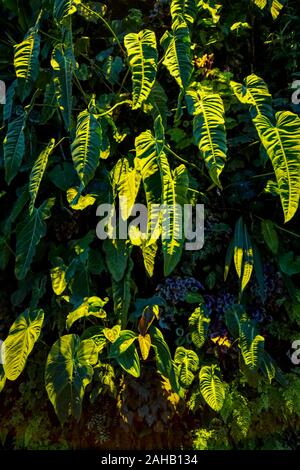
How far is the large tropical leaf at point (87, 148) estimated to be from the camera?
154 cm

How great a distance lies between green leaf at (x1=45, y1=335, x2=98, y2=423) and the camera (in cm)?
154

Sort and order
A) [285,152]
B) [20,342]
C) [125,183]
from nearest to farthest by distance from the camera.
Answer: [285,152] < [20,342] < [125,183]

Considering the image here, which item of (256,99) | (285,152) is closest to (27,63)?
(256,99)

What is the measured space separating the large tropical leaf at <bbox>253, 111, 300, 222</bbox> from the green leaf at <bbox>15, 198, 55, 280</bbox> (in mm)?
802

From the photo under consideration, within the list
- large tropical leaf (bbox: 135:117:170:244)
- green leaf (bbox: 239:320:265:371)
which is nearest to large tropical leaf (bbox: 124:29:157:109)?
large tropical leaf (bbox: 135:117:170:244)

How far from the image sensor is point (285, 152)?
5.01ft

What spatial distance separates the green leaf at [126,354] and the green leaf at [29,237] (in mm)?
437

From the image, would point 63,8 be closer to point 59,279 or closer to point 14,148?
point 14,148

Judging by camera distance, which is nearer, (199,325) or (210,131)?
(210,131)

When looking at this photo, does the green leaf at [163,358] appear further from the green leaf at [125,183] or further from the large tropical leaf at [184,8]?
the large tropical leaf at [184,8]

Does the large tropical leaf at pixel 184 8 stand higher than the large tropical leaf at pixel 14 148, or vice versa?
the large tropical leaf at pixel 184 8

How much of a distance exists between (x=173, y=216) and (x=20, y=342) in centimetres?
67

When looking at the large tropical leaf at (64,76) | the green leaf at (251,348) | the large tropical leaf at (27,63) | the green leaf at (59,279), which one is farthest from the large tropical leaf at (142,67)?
the green leaf at (251,348)

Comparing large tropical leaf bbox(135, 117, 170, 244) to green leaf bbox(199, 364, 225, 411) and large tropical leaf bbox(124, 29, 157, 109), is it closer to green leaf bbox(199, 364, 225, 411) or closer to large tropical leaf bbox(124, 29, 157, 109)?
large tropical leaf bbox(124, 29, 157, 109)
